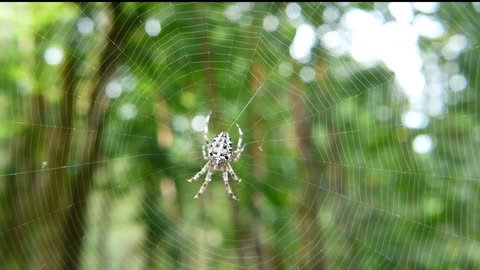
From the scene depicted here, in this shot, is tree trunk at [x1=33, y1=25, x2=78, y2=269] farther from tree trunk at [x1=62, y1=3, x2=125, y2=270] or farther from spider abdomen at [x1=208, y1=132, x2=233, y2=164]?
spider abdomen at [x1=208, y1=132, x2=233, y2=164]

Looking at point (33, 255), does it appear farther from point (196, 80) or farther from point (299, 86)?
point (299, 86)

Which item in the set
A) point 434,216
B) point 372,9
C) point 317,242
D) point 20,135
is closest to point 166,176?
point 20,135

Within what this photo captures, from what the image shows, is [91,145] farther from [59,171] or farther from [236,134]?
[236,134]

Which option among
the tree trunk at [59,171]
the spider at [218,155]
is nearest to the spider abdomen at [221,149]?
the spider at [218,155]

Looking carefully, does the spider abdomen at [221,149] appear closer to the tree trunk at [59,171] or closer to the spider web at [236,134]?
the spider web at [236,134]

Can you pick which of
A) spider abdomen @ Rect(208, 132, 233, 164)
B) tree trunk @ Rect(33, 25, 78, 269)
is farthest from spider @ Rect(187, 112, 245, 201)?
tree trunk @ Rect(33, 25, 78, 269)

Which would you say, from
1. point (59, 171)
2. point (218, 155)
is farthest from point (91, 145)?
point (218, 155)
